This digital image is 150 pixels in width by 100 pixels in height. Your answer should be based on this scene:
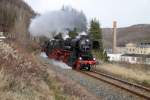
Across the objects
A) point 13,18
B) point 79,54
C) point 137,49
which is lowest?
point 137,49

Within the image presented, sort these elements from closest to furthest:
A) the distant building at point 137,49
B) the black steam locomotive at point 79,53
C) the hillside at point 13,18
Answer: the black steam locomotive at point 79,53
the hillside at point 13,18
the distant building at point 137,49

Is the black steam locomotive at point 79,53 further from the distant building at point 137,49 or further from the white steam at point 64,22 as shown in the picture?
the distant building at point 137,49

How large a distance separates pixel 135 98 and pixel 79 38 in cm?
1629

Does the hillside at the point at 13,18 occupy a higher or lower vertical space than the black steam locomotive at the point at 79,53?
higher

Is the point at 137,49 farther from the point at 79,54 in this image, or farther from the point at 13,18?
the point at 79,54

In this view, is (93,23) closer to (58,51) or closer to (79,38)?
(58,51)

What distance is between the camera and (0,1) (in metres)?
62.0

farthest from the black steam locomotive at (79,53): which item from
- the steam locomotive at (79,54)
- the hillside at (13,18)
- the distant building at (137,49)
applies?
the distant building at (137,49)

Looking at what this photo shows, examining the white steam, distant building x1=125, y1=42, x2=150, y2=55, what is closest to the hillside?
the white steam

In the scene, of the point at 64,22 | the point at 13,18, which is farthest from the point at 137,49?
the point at 64,22

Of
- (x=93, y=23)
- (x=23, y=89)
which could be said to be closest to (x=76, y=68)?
(x=23, y=89)

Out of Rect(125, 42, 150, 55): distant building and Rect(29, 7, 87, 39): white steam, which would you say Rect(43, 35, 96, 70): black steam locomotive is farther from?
Rect(125, 42, 150, 55): distant building

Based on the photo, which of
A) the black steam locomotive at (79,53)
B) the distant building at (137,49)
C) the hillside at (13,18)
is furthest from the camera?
the distant building at (137,49)

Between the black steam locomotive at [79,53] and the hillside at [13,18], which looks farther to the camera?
the hillside at [13,18]
